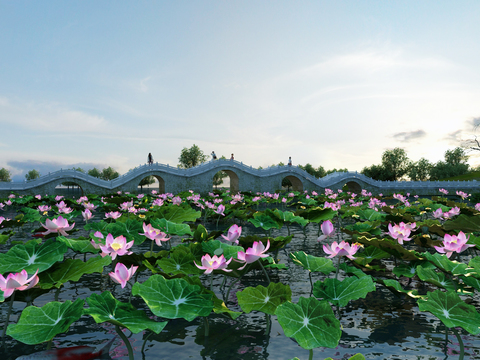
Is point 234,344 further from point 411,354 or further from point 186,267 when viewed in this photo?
point 411,354

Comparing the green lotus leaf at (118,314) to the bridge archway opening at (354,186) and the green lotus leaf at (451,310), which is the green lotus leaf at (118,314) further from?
the bridge archway opening at (354,186)

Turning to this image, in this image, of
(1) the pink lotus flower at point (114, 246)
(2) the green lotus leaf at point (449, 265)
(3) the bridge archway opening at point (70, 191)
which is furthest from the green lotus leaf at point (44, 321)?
(3) the bridge archway opening at point (70, 191)

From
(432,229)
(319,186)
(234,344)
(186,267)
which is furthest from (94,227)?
(319,186)

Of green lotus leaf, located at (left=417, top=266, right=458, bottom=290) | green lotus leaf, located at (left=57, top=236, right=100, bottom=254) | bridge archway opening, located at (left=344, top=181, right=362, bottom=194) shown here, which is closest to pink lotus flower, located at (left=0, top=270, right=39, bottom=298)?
green lotus leaf, located at (left=57, top=236, right=100, bottom=254)

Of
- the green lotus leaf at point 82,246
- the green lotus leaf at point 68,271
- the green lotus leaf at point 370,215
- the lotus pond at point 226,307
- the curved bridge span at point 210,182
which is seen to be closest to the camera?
the lotus pond at point 226,307

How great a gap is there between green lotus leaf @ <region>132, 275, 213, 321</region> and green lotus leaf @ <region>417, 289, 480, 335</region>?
1.91 metres

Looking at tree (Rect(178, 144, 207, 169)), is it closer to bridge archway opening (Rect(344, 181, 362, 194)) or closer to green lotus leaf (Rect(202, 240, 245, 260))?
bridge archway opening (Rect(344, 181, 362, 194))

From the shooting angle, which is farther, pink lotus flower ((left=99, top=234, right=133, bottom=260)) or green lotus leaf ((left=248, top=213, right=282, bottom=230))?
green lotus leaf ((left=248, top=213, right=282, bottom=230))

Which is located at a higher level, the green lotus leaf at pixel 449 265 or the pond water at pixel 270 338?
the green lotus leaf at pixel 449 265

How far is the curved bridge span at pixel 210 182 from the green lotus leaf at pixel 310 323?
30659mm

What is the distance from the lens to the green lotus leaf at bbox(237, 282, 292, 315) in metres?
2.77

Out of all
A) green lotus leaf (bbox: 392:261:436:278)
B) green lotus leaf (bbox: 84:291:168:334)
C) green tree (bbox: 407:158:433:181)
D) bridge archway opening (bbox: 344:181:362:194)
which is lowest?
green lotus leaf (bbox: 392:261:436:278)

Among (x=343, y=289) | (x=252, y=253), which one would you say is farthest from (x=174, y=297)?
(x=343, y=289)

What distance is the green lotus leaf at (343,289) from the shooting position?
Answer: 300cm
